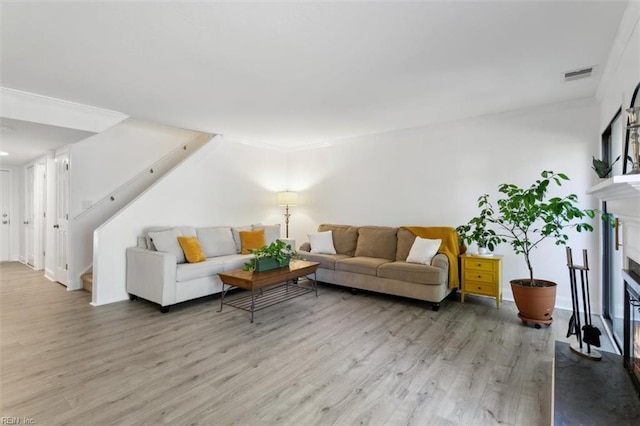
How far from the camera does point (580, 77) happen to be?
2945mm

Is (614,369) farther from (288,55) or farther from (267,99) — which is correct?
(267,99)

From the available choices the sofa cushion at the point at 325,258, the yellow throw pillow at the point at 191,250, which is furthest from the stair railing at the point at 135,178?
the sofa cushion at the point at 325,258

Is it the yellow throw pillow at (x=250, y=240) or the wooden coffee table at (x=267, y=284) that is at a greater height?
the yellow throw pillow at (x=250, y=240)

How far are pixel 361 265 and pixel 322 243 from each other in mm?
1021

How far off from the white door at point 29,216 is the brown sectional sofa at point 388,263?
571 cm

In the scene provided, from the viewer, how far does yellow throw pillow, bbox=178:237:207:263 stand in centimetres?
406

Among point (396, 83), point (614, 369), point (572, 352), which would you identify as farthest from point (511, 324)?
point (396, 83)

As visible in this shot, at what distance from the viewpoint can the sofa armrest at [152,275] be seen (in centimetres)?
352

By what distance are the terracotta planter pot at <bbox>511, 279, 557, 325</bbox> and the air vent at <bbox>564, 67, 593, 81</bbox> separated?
6.75 ft

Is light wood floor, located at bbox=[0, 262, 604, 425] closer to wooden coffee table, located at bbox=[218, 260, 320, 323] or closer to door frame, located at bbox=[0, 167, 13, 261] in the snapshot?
wooden coffee table, located at bbox=[218, 260, 320, 323]

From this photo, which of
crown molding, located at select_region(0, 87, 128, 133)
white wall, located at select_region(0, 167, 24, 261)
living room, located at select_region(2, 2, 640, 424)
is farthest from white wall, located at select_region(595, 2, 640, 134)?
white wall, located at select_region(0, 167, 24, 261)

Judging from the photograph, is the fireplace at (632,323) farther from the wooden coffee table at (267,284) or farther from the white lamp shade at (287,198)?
the white lamp shade at (287,198)

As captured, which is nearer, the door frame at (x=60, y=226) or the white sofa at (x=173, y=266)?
the white sofa at (x=173, y=266)

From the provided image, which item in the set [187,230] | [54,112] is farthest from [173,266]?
[54,112]
